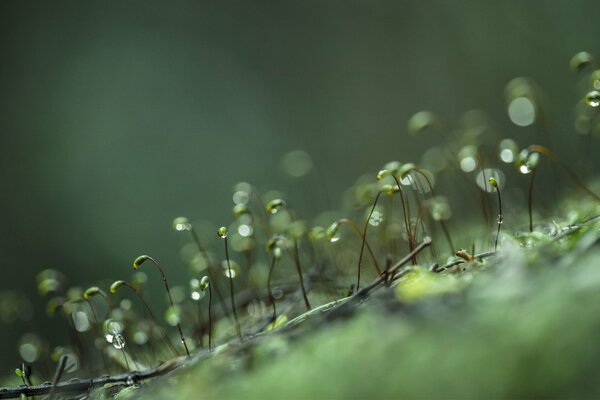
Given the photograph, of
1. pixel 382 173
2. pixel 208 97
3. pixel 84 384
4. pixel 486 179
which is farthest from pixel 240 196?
pixel 208 97

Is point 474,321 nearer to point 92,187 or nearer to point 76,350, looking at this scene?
point 76,350

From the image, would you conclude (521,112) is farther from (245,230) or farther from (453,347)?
(453,347)

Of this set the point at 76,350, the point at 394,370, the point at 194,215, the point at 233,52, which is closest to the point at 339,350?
the point at 394,370

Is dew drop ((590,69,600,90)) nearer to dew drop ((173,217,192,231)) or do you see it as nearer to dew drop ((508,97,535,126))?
dew drop ((508,97,535,126))

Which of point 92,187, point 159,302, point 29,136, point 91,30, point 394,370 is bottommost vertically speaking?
A: point 159,302

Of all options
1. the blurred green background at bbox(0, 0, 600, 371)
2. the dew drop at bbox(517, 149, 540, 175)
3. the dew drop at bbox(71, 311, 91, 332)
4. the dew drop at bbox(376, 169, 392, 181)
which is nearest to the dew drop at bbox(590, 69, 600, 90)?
the dew drop at bbox(517, 149, 540, 175)

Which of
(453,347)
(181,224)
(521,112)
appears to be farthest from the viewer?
(521,112)

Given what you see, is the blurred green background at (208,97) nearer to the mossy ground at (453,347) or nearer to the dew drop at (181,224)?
the dew drop at (181,224)

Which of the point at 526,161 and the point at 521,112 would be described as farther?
the point at 521,112

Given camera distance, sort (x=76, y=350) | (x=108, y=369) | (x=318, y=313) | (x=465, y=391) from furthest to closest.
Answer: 1. (x=76, y=350)
2. (x=108, y=369)
3. (x=318, y=313)
4. (x=465, y=391)
